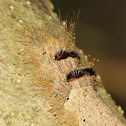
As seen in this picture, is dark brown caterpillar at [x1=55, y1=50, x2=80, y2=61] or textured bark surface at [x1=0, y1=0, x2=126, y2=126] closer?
textured bark surface at [x1=0, y1=0, x2=126, y2=126]

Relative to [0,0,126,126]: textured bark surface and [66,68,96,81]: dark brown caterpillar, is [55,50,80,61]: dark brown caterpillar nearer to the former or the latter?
[0,0,126,126]: textured bark surface

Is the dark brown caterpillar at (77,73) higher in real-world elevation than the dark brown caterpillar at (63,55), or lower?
lower

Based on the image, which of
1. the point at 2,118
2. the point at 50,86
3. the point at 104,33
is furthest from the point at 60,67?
the point at 104,33

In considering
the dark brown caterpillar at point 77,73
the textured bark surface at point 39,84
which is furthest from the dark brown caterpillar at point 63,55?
the dark brown caterpillar at point 77,73

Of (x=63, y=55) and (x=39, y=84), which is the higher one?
(x=63, y=55)

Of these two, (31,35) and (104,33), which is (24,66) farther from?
(104,33)

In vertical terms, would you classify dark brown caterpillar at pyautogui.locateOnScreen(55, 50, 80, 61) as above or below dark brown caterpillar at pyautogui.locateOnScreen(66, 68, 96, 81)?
above

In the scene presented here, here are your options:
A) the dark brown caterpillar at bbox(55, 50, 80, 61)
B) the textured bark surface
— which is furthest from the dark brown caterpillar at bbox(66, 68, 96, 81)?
the dark brown caterpillar at bbox(55, 50, 80, 61)

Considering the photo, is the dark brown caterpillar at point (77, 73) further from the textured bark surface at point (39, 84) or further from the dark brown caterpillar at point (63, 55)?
the dark brown caterpillar at point (63, 55)
